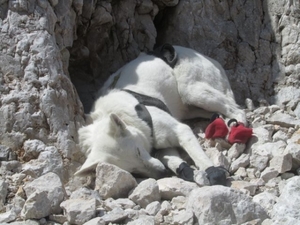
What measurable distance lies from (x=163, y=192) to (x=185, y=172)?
Result: 813mm

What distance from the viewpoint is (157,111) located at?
22.9ft

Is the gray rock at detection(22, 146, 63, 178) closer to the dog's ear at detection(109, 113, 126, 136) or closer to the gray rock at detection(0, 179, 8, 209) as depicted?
the gray rock at detection(0, 179, 8, 209)

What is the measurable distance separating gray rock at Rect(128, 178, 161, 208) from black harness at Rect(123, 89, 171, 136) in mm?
1596

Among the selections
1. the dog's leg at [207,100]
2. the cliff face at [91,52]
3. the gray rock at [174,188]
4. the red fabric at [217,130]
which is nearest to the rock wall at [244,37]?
the cliff face at [91,52]

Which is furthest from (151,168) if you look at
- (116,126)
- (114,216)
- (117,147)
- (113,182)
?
(114,216)

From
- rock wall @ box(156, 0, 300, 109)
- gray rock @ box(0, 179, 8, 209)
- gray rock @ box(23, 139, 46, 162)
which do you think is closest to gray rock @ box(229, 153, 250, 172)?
gray rock @ box(23, 139, 46, 162)

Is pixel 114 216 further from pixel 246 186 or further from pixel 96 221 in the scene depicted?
pixel 246 186

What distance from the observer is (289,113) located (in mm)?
8141

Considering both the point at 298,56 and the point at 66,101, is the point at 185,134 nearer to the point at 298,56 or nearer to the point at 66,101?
the point at 66,101

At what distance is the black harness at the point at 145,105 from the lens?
6.77 m

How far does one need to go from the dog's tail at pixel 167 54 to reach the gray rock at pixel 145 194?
299 cm

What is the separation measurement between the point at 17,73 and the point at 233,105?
9.84ft

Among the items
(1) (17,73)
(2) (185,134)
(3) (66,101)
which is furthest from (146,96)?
(1) (17,73)

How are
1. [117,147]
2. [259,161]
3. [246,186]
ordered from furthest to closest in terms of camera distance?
1. [117,147]
2. [259,161]
3. [246,186]
